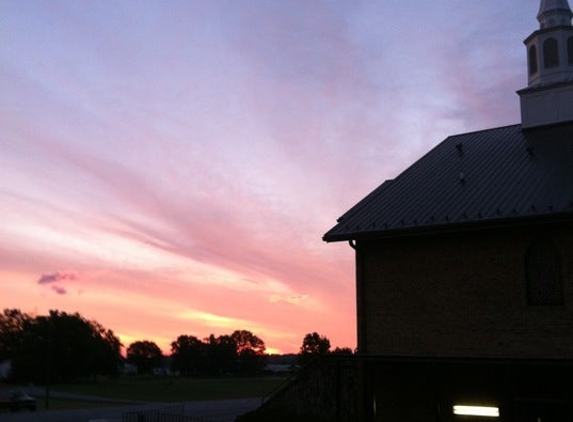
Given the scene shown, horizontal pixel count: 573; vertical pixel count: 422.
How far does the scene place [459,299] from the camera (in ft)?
59.7

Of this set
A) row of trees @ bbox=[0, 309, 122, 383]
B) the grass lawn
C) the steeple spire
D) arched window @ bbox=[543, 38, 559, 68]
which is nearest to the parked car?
the grass lawn

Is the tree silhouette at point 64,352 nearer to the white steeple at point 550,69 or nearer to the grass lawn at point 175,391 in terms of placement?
the grass lawn at point 175,391

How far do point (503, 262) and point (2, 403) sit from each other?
45.9 meters

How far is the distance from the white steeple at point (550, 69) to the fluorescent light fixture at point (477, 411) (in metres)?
10.2

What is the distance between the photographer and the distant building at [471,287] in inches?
661

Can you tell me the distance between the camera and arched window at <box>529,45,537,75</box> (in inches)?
945

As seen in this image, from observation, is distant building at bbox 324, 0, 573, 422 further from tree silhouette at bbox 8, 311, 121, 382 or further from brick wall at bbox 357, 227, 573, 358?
tree silhouette at bbox 8, 311, 121, 382

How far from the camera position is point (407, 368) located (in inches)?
764

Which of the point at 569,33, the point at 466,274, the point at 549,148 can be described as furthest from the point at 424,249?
the point at 569,33

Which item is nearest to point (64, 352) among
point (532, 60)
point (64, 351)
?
point (64, 351)

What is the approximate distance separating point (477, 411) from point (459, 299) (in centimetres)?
295

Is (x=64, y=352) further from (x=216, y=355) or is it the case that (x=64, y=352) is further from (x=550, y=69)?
(x=550, y=69)

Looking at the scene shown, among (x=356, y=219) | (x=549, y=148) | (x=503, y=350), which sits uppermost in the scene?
(x=549, y=148)

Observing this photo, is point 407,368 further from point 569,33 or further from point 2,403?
point 2,403
